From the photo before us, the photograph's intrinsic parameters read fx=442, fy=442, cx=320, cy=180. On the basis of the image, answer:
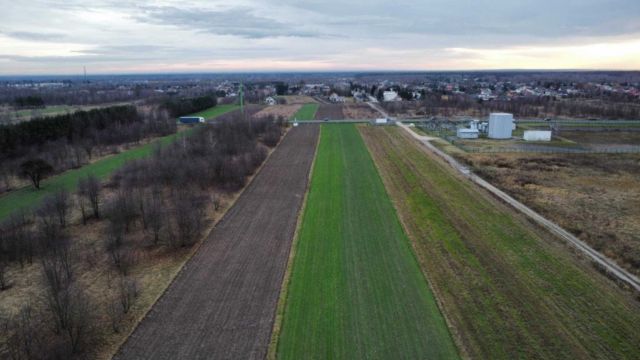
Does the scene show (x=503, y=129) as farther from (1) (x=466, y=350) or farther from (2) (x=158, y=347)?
(2) (x=158, y=347)

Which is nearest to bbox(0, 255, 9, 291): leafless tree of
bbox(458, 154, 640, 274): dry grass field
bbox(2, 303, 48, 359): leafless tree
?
bbox(2, 303, 48, 359): leafless tree

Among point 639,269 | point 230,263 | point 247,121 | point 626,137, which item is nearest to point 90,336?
point 230,263

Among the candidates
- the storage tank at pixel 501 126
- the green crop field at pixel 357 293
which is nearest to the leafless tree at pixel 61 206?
the green crop field at pixel 357 293

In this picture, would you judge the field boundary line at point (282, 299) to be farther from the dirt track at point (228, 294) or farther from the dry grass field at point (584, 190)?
the dry grass field at point (584, 190)

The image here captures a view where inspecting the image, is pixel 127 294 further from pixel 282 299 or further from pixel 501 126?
pixel 501 126

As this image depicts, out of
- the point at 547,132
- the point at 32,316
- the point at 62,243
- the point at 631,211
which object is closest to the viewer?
the point at 32,316

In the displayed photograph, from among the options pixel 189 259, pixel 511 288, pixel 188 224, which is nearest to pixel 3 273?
pixel 189 259

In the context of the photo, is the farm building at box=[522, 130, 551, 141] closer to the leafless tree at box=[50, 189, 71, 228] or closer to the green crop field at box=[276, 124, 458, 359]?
the green crop field at box=[276, 124, 458, 359]
